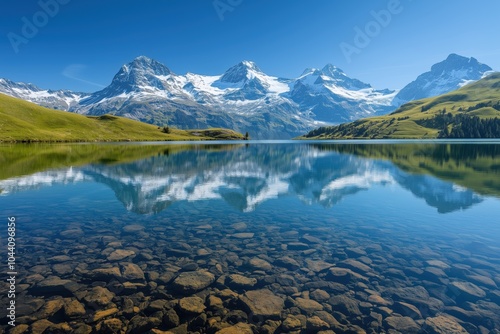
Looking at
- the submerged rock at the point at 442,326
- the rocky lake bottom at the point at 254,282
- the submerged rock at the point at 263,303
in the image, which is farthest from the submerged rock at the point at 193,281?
the submerged rock at the point at 442,326

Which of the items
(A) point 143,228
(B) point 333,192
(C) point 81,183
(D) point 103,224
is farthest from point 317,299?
(C) point 81,183

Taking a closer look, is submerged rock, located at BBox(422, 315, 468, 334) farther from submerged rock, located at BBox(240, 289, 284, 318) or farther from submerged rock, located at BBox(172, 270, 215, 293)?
submerged rock, located at BBox(172, 270, 215, 293)

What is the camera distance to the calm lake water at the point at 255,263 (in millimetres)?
13266

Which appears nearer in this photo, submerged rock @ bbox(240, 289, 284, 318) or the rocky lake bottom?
the rocky lake bottom

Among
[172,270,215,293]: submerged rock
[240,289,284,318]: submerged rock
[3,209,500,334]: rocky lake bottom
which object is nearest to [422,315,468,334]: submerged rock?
[3,209,500,334]: rocky lake bottom

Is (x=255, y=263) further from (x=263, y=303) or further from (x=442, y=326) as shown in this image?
(x=442, y=326)

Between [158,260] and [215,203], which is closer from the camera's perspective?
[158,260]

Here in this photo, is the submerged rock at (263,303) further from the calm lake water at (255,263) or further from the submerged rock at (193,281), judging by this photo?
the submerged rock at (193,281)

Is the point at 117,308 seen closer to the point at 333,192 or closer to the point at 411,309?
the point at 411,309

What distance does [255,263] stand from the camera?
19000 millimetres

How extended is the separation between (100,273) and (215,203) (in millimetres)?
20039

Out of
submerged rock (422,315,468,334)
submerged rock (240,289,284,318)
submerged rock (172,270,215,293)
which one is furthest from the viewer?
submerged rock (172,270,215,293)

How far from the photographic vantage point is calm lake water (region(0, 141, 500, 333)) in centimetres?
1327

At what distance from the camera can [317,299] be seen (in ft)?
49.0
